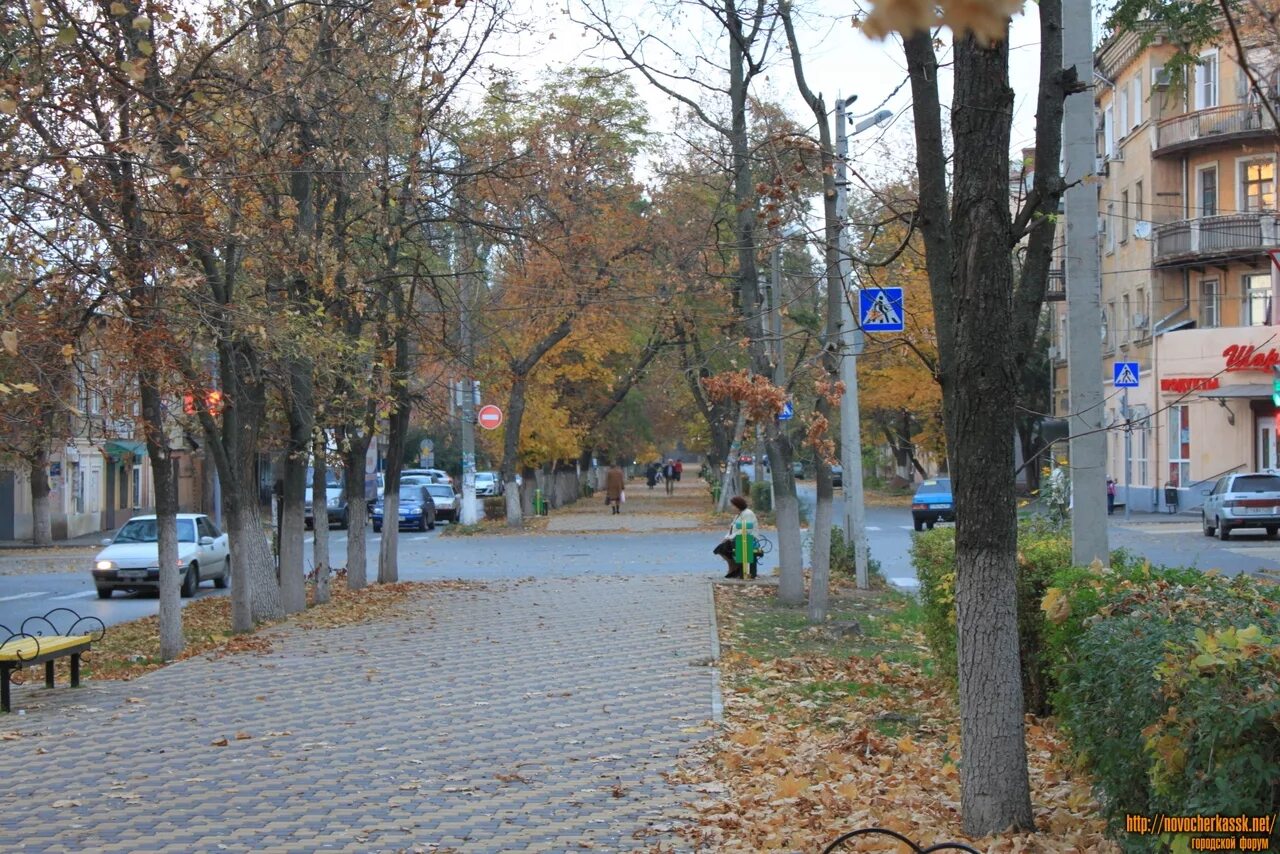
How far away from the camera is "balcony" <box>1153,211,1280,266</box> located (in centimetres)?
4081

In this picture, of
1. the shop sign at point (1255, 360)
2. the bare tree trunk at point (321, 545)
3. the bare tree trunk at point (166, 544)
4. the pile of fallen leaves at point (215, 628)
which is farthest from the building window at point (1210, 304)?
the bare tree trunk at point (166, 544)

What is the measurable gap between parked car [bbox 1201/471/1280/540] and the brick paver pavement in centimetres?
2041

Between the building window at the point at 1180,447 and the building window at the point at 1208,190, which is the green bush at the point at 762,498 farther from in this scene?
the building window at the point at 1208,190

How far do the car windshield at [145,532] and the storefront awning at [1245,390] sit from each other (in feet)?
96.2

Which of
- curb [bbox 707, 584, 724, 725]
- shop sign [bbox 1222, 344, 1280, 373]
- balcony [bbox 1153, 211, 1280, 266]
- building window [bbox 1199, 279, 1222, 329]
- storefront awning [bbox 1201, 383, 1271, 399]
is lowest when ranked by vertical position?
curb [bbox 707, 584, 724, 725]

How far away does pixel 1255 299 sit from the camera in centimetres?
4338

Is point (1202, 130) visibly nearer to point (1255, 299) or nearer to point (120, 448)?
point (1255, 299)

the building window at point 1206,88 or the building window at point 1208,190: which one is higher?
the building window at point 1206,88

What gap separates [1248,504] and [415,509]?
26.1 metres

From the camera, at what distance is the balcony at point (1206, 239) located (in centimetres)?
4081

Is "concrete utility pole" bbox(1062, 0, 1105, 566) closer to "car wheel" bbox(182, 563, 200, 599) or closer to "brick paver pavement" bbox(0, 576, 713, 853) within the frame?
"brick paver pavement" bbox(0, 576, 713, 853)

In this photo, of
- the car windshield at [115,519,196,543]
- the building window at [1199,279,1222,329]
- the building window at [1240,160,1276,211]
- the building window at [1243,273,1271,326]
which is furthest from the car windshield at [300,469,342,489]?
the building window at [1243,273,1271,326]

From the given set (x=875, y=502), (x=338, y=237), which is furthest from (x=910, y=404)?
(x=338, y=237)

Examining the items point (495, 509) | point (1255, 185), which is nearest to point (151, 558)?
point (495, 509)
